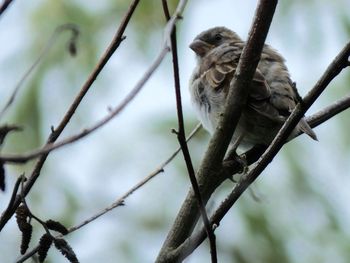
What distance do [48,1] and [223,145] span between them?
3.76 metres

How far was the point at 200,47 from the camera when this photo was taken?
16.2ft

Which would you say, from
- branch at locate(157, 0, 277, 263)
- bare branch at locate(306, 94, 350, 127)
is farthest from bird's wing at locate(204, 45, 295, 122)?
branch at locate(157, 0, 277, 263)

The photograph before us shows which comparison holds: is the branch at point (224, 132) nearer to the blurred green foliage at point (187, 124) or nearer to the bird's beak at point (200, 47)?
the bird's beak at point (200, 47)

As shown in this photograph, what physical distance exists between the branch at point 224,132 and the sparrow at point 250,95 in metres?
0.89

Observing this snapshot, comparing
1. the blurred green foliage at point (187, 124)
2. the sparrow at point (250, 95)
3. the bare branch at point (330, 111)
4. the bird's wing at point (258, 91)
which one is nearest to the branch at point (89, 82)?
the bare branch at point (330, 111)

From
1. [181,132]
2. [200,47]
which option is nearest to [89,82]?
[181,132]

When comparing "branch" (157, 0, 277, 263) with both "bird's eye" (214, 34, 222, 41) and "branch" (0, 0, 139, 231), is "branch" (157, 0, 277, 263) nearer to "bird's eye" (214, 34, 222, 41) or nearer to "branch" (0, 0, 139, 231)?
"branch" (0, 0, 139, 231)

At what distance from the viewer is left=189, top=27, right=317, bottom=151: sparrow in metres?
3.68

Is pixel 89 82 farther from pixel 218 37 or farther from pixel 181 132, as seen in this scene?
pixel 218 37

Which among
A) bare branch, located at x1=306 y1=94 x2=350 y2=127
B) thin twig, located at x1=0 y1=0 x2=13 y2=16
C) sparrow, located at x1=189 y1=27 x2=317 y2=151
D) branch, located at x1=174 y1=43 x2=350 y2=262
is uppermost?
thin twig, located at x1=0 y1=0 x2=13 y2=16

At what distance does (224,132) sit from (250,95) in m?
1.16

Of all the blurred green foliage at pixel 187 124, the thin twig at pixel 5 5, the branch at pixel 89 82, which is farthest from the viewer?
the blurred green foliage at pixel 187 124

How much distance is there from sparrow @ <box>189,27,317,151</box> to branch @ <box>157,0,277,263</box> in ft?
2.94

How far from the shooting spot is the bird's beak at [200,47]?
4.89 metres
